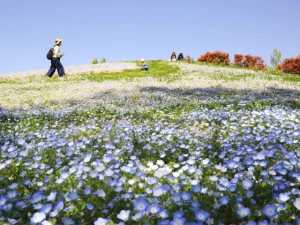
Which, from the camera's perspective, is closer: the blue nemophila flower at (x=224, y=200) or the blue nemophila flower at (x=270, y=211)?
the blue nemophila flower at (x=270, y=211)

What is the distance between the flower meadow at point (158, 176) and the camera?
268 centimetres

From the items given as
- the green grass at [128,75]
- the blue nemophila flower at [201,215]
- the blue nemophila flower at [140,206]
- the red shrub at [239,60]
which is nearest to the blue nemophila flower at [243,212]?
the blue nemophila flower at [201,215]

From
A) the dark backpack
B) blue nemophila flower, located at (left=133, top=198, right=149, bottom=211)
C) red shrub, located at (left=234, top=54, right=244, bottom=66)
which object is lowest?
blue nemophila flower, located at (left=133, top=198, right=149, bottom=211)

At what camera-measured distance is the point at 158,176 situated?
139 inches

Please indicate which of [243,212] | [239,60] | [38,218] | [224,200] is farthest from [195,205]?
[239,60]

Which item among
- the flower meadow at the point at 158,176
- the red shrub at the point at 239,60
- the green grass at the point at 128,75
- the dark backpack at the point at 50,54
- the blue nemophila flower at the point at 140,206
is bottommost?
the flower meadow at the point at 158,176

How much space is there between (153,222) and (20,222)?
1299mm

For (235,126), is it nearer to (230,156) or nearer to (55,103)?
(230,156)

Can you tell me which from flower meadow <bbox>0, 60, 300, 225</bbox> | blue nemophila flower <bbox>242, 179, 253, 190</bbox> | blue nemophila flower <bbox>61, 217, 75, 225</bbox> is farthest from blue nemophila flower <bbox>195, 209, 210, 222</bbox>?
blue nemophila flower <bbox>61, 217, 75, 225</bbox>

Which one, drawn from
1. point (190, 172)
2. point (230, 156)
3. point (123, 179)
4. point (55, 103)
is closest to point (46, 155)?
point (123, 179)

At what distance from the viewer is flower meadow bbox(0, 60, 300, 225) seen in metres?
2.68

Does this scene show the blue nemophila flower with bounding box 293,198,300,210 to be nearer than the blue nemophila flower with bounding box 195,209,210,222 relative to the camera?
No

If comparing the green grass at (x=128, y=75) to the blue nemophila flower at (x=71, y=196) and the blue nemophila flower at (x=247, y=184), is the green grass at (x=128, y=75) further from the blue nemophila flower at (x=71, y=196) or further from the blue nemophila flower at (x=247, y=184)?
the blue nemophila flower at (x=71, y=196)

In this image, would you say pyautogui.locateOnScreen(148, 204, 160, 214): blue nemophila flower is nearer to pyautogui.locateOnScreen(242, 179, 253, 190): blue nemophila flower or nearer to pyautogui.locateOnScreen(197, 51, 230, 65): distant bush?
pyautogui.locateOnScreen(242, 179, 253, 190): blue nemophila flower
